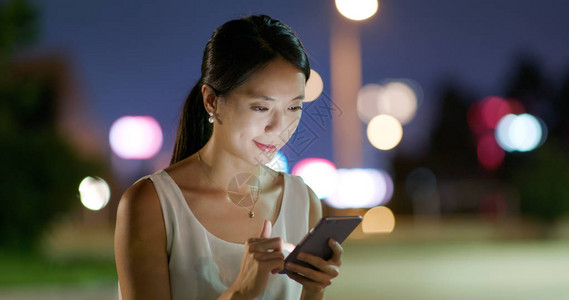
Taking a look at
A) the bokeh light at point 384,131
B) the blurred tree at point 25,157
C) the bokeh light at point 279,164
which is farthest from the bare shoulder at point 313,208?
the bokeh light at point 384,131

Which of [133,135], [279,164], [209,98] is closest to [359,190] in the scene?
[133,135]

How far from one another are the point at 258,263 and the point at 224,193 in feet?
1.52

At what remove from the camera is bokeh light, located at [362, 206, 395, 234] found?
27.0 meters

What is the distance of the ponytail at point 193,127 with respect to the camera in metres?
2.17

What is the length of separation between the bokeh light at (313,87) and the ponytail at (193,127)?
340 millimetres

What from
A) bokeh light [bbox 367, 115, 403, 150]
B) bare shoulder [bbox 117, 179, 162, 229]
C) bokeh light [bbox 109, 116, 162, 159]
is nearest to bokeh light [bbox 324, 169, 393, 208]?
bokeh light [bbox 367, 115, 403, 150]

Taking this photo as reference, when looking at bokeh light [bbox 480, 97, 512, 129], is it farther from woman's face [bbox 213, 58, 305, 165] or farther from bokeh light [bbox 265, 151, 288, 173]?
woman's face [bbox 213, 58, 305, 165]

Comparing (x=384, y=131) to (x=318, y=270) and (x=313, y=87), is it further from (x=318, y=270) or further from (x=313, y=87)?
(x=318, y=270)

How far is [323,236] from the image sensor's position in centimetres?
170

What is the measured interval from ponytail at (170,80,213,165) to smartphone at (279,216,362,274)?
0.64m

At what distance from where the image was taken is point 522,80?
4241cm

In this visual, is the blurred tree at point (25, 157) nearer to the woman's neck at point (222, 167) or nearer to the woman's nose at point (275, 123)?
the woman's neck at point (222, 167)

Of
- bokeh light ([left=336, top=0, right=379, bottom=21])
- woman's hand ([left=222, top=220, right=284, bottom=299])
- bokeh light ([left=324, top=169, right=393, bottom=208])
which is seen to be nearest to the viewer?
woman's hand ([left=222, top=220, right=284, bottom=299])

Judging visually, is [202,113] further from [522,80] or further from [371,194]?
[522,80]
